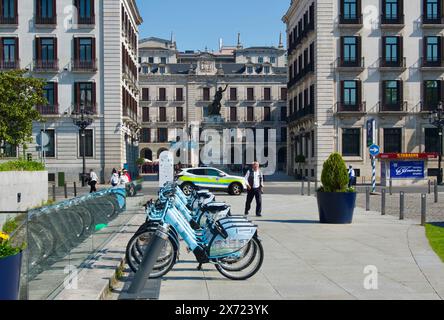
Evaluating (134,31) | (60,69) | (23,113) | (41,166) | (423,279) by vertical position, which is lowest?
(423,279)

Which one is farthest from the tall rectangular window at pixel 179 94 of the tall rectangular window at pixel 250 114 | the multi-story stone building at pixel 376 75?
the multi-story stone building at pixel 376 75

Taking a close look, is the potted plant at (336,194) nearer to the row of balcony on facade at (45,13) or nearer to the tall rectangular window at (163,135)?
the row of balcony on facade at (45,13)

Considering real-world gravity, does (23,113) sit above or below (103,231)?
above

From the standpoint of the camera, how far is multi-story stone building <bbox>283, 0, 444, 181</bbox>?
46.8 m

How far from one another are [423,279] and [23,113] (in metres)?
28.5

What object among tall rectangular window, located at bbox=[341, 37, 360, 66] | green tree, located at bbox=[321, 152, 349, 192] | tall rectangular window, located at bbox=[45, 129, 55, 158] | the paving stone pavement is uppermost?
tall rectangular window, located at bbox=[341, 37, 360, 66]

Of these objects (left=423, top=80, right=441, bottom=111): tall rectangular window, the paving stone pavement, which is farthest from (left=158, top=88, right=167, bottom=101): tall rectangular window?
the paving stone pavement

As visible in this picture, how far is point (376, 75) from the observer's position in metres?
47.1

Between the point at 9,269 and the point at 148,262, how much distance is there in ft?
7.00

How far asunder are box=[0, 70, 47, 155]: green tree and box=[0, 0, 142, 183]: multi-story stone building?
34.4ft

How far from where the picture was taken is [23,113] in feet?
108

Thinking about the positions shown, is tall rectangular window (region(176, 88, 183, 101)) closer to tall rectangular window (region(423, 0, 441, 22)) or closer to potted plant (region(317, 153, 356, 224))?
tall rectangular window (region(423, 0, 441, 22))
